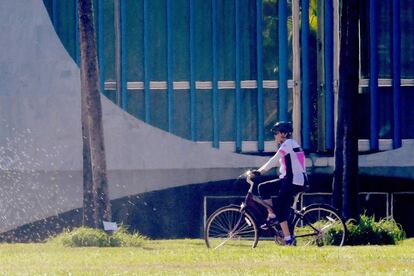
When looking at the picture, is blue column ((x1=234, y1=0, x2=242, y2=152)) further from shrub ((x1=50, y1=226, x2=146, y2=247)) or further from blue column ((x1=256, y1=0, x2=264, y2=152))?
shrub ((x1=50, y1=226, x2=146, y2=247))

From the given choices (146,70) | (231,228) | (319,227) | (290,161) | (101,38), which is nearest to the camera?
(290,161)

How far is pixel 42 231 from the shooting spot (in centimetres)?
2652

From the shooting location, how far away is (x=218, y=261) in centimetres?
1725

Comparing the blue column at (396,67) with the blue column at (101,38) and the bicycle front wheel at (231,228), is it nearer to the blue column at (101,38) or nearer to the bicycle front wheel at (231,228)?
the blue column at (101,38)

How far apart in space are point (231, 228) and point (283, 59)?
736 centimetres

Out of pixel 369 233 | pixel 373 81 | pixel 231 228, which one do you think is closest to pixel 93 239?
pixel 231 228

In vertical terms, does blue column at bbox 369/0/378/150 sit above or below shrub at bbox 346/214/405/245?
above

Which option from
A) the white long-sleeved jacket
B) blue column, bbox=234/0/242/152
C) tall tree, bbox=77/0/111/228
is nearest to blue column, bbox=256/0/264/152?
blue column, bbox=234/0/242/152

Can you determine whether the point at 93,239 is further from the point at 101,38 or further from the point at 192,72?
the point at 101,38

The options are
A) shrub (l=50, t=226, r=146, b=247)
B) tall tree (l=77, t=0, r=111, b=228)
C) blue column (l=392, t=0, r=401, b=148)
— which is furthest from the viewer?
blue column (l=392, t=0, r=401, b=148)

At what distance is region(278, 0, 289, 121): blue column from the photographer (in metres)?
26.3

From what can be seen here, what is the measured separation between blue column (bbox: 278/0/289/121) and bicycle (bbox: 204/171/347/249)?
21.1ft

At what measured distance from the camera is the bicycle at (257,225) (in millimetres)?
19406

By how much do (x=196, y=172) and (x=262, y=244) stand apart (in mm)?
5921
